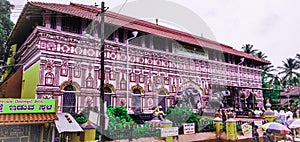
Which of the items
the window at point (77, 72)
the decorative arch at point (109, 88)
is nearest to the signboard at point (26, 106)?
the window at point (77, 72)

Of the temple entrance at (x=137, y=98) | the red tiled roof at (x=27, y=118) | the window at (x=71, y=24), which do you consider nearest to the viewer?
the red tiled roof at (x=27, y=118)

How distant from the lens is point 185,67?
1938 cm

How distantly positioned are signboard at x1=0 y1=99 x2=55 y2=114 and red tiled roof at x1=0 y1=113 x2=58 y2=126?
0.19 meters

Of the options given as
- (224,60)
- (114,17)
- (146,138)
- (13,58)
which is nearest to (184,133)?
(146,138)

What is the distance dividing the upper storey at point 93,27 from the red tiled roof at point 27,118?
17.2 feet

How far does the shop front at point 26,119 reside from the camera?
9.59 meters

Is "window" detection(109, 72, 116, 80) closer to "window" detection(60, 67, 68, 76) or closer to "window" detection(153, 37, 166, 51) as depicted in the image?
"window" detection(60, 67, 68, 76)

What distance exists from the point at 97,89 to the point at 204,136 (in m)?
6.74

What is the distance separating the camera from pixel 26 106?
10.1 meters

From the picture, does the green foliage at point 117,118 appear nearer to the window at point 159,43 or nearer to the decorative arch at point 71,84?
the decorative arch at point 71,84

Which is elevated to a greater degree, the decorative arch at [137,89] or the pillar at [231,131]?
the decorative arch at [137,89]

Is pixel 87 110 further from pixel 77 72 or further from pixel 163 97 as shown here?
pixel 163 97

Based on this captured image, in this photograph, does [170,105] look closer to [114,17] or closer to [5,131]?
[114,17]

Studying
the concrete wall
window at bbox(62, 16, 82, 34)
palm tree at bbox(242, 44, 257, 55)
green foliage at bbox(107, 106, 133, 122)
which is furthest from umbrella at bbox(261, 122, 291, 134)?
palm tree at bbox(242, 44, 257, 55)
